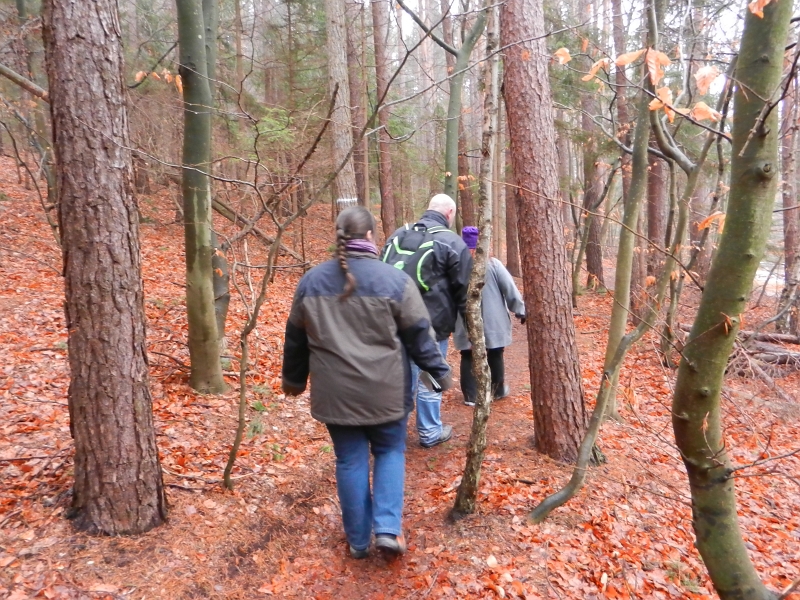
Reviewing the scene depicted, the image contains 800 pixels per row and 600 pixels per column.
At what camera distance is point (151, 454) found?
2975mm

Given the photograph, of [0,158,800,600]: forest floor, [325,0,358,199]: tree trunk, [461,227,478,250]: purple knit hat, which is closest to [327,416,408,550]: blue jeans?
[0,158,800,600]: forest floor

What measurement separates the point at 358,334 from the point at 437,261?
4.74ft

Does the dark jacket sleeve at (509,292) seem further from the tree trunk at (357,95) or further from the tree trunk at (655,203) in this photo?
the tree trunk at (357,95)

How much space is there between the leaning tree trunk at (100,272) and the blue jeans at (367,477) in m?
1.14

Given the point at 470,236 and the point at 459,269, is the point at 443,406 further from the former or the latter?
the point at 459,269

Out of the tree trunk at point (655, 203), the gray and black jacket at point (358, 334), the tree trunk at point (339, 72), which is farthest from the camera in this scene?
the tree trunk at point (655, 203)

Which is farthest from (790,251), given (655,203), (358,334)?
(358,334)

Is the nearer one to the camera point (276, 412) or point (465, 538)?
point (465, 538)

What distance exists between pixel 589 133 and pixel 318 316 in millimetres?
10680

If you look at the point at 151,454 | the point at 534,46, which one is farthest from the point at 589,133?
the point at 151,454

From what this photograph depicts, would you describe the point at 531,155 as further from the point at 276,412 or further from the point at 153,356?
the point at 153,356

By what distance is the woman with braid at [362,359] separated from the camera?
9.46 ft

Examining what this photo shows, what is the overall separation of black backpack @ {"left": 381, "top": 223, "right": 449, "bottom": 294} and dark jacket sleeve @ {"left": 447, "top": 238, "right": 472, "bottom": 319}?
118mm

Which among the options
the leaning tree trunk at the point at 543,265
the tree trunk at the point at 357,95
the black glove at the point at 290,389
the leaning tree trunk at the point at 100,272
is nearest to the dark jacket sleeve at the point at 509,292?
the leaning tree trunk at the point at 543,265
